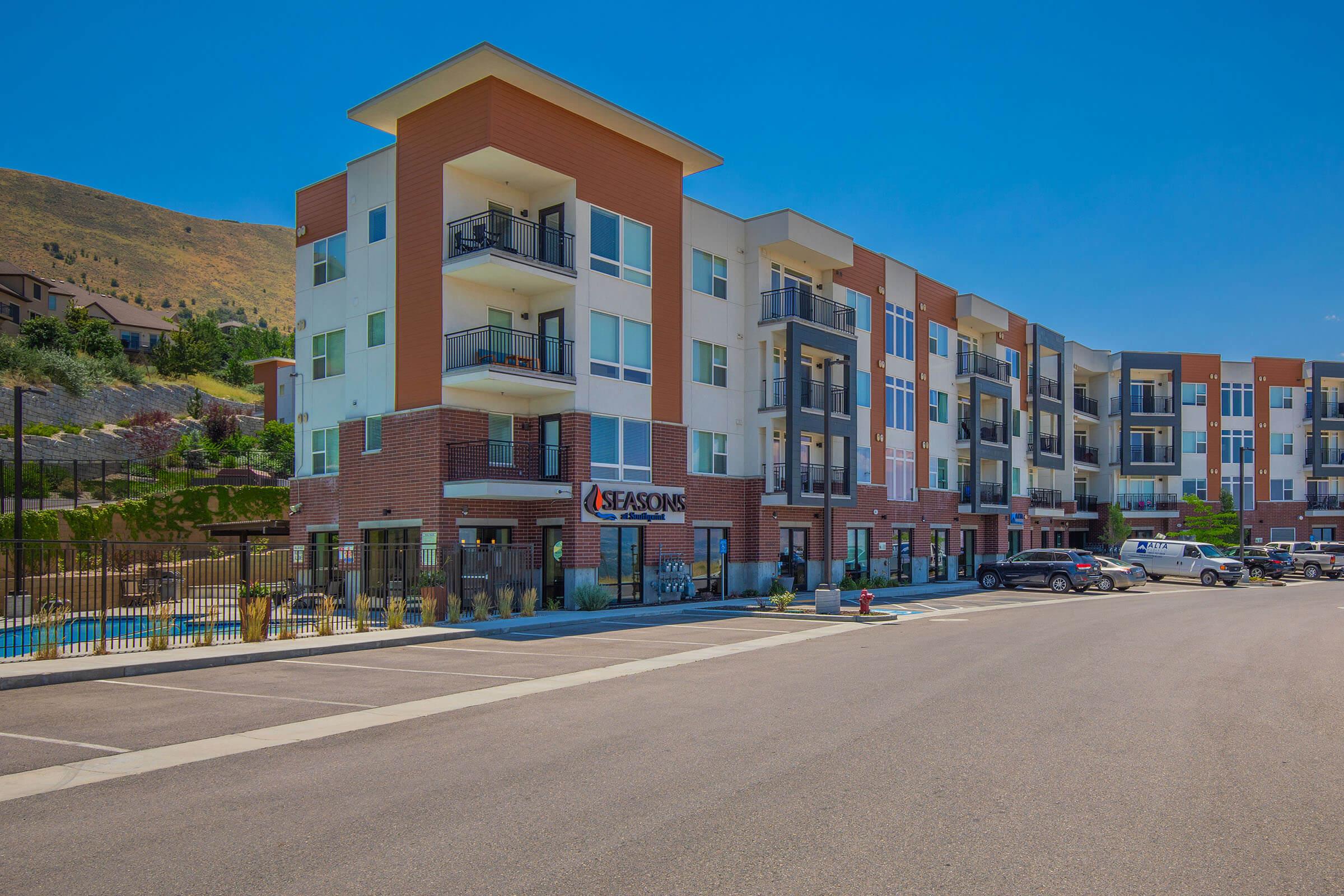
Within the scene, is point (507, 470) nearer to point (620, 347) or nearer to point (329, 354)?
point (620, 347)

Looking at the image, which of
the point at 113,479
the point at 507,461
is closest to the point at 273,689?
the point at 507,461

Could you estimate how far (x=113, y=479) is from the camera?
42.0m

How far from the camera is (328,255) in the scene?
31.9 meters

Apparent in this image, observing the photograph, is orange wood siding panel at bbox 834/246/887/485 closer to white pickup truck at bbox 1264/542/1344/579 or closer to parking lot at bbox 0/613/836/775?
parking lot at bbox 0/613/836/775

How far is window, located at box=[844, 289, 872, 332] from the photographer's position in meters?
41.0

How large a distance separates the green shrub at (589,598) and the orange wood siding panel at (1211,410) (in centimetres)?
5558

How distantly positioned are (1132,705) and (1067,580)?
30352 mm

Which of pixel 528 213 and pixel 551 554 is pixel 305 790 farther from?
pixel 528 213

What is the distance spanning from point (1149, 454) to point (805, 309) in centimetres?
4128

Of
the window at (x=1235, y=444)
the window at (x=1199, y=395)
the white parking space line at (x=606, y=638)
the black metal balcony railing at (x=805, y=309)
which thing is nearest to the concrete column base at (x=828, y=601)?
the white parking space line at (x=606, y=638)

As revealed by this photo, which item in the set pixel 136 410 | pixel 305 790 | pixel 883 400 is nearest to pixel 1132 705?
pixel 305 790

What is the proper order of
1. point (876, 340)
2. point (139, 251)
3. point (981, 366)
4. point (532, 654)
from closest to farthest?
point (532, 654) < point (876, 340) < point (981, 366) < point (139, 251)

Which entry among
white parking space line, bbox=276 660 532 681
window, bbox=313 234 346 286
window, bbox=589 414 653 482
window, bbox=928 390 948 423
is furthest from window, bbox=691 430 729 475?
white parking space line, bbox=276 660 532 681

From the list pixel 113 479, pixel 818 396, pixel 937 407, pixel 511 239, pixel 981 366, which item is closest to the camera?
pixel 511 239
